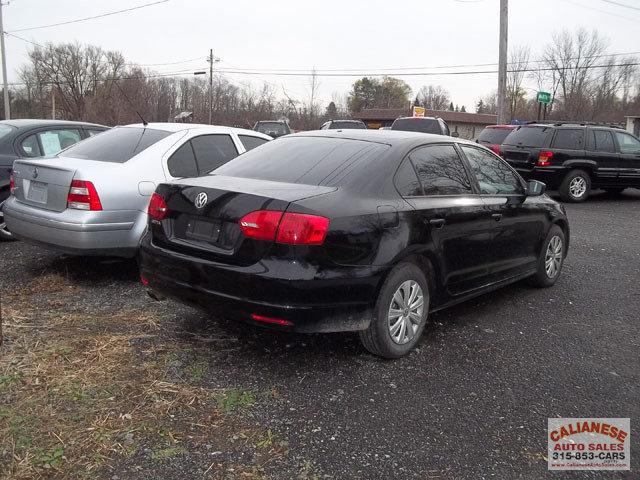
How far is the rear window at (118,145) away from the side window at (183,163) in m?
0.23

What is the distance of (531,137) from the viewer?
12234mm

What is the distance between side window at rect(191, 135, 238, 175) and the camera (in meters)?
5.74

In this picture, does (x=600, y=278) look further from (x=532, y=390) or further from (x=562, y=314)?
(x=532, y=390)

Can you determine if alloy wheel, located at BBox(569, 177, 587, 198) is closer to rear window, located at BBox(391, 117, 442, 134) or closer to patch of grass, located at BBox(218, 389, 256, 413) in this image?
rear window, located at BBox(391, 117, 442, 134)

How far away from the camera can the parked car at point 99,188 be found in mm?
4828

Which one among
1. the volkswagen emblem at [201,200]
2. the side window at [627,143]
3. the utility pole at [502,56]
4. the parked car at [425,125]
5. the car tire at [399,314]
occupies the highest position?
the utility pole at [502,56]

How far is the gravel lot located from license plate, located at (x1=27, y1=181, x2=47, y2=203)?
31.9 inches

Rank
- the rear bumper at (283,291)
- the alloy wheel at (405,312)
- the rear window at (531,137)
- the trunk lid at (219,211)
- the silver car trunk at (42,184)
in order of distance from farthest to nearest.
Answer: the rear window at (531,137) → the silver car trunk at (42,184) → the alloy wheel at (405,312) → the trunk lid at (219,211) → the rear bumper at (283,291)

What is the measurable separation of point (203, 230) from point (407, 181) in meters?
1.44

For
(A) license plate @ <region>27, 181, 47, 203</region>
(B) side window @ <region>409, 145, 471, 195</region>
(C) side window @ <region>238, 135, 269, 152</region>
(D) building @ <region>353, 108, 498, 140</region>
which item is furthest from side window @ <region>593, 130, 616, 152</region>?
(D) building @ <region>353, 108, 498, 140</region>

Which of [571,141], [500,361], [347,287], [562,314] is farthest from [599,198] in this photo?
[347,287]

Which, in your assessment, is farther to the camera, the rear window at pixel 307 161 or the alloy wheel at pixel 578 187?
the alloy wheel at pixel 578 187

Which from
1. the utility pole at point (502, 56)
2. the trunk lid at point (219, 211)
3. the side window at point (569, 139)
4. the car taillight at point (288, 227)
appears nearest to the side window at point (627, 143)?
the side window at point (569, 139)

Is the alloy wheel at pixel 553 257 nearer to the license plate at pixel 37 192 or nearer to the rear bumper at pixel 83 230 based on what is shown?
the rear bumper at pixel 83 230
